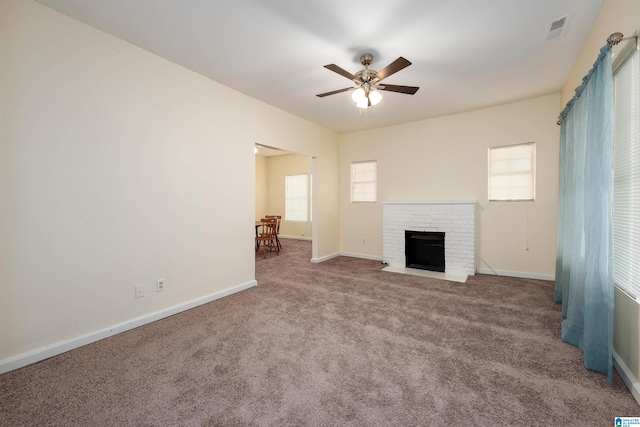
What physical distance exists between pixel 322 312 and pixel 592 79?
3164mm

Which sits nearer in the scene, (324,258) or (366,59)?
(366,59)

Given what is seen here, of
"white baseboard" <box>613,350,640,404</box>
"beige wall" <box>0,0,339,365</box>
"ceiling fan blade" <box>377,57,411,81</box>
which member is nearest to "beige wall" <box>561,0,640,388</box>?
"white baseboard" <box>613,350,640,404</box>

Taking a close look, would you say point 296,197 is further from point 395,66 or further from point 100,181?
point 395,66

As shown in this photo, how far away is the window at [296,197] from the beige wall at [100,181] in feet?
15.9

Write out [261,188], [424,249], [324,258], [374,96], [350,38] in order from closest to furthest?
1. [350,38]
2. [374,96]
3. [424,249]
4. [324,258]
5. [261,188]

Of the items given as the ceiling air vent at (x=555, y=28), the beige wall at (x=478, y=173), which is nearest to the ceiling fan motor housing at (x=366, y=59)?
the ceiling air vent at (x=555, y=28)

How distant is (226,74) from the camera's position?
10.3ft

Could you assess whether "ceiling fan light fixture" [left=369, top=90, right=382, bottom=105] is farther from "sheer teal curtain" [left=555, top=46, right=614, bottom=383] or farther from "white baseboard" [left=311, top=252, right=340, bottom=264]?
"white baseboard" [left=311, top=252, right=340, bottom=264]

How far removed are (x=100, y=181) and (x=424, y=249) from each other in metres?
4.79

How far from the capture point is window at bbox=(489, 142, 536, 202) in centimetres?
413

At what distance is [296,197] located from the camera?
8.59 meters

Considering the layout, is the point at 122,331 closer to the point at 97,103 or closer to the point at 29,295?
the point at 29,295

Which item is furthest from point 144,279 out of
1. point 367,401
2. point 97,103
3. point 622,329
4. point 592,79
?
point 592,79

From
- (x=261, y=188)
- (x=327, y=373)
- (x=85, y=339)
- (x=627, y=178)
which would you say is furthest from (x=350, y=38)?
(x=261, y=188)
